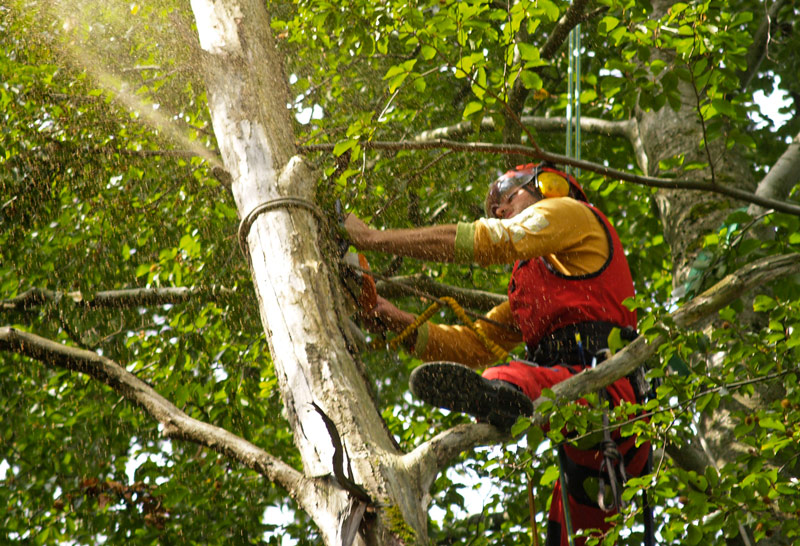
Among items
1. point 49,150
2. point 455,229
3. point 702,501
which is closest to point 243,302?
point 49,150

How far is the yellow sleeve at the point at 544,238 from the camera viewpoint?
297cm

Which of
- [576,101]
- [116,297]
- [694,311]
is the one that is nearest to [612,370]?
[694,311]

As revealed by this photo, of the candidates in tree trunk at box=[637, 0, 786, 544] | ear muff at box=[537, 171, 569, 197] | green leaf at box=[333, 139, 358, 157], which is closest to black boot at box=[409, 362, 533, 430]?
green leaf at box=[333, 139, 358, 157]

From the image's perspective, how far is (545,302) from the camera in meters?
3.25

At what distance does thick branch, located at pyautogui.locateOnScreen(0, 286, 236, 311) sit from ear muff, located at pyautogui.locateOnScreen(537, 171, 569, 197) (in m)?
1.54

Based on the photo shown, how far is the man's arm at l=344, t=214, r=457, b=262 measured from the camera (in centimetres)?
290

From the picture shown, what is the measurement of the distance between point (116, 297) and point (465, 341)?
1624mm

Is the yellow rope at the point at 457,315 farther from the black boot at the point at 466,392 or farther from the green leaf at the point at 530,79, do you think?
the green leaf at the point at 530,79

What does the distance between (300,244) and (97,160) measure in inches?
79.2

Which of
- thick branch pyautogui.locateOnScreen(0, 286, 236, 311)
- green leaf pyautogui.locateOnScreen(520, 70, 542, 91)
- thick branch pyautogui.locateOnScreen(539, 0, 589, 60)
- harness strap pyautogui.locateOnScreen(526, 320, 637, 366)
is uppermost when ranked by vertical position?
thick branch pyautogui.locateOnScreen(539, 0, 589, 60)

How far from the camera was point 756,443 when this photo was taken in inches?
114

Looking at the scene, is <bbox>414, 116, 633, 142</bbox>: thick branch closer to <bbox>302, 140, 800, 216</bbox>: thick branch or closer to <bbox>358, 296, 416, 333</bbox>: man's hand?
<bbox>358, 296, 416, 333</bbox>: man's hand

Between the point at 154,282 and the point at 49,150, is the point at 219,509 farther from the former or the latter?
the point at 49,150

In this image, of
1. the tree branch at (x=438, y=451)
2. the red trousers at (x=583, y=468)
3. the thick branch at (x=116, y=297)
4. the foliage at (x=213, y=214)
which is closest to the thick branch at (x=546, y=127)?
the foliage at (x=213, y=214)
